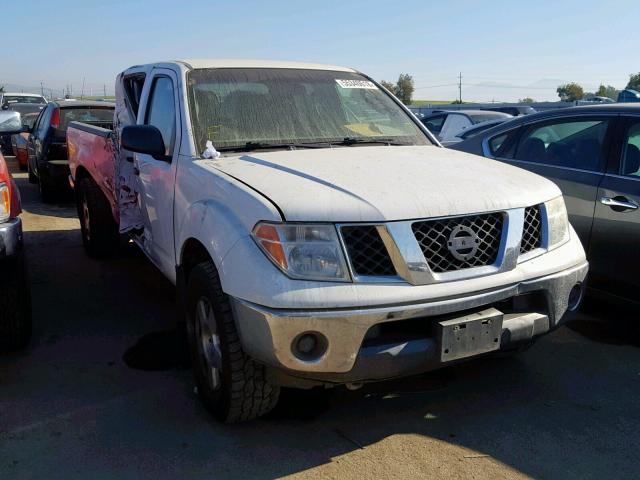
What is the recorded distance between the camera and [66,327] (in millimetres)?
4418

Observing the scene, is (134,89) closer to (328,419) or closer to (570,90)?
(328,419)

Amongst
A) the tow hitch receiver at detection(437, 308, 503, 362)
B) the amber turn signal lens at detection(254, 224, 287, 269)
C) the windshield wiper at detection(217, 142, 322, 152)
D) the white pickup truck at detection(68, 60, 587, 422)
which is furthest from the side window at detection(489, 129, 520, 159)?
the amber turn signal lens at detection(254, 224, 287, 269)

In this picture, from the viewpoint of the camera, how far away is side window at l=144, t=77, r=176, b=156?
3750mm

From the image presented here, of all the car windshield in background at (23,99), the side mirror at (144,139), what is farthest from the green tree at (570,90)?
the side mirror at (144,139)

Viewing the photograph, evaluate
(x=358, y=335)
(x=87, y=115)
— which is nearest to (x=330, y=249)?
(x=358, y=335)

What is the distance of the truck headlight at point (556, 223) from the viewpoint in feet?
9.96

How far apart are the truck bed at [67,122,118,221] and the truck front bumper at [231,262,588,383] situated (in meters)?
3.18

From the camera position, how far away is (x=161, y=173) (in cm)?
379

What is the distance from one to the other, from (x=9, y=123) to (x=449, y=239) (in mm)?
3450

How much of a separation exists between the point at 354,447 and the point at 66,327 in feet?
8.39

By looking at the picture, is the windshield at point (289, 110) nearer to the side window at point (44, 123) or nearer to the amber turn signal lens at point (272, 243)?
the amber turn signal lens at point (272, 243)

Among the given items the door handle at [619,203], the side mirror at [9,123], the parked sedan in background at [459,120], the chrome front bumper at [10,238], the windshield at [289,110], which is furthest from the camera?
the parked sedan in background at [459,120]

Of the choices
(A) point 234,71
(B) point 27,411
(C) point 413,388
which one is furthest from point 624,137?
(B) point 27,411

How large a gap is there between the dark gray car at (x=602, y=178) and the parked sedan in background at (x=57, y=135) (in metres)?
6.55
